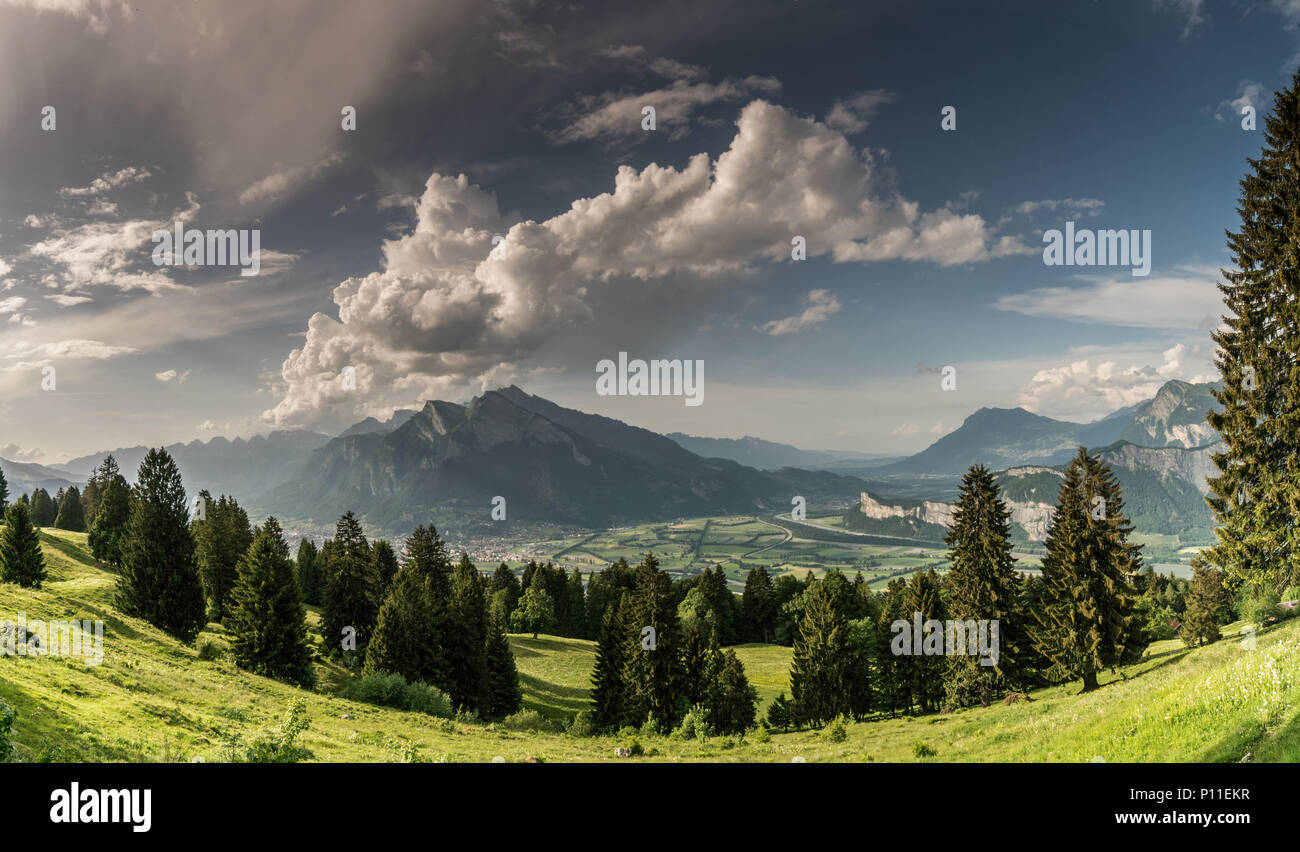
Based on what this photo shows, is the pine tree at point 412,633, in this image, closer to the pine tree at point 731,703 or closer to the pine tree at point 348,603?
the pine tree at point 348,603

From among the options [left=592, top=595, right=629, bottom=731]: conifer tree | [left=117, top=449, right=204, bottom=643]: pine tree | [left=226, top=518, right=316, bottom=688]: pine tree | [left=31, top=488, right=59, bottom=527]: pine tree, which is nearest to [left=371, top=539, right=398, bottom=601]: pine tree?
[left=226, top=518, right=316, bottom=688]: pine tree

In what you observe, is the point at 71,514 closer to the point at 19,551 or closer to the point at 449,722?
the point at 19,551

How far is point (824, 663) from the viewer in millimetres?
51469

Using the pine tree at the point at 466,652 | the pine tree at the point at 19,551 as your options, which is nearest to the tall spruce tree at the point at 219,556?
the pine tree at the point at 19,551

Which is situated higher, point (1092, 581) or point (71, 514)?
point (1092, 581)

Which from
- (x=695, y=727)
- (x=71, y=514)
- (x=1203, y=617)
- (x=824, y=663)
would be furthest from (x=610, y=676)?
(x=71, y=514)

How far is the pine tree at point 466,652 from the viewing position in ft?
160

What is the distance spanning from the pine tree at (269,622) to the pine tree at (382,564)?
43.0 feet

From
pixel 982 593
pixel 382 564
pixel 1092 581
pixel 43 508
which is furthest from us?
pixel 43 508

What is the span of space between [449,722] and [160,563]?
116ft

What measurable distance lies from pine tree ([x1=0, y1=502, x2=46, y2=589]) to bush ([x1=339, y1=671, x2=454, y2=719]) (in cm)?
3342

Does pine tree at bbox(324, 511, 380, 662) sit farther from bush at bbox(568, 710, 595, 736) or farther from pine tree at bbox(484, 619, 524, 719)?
bush at bbox(568, 710, 595, 736)
